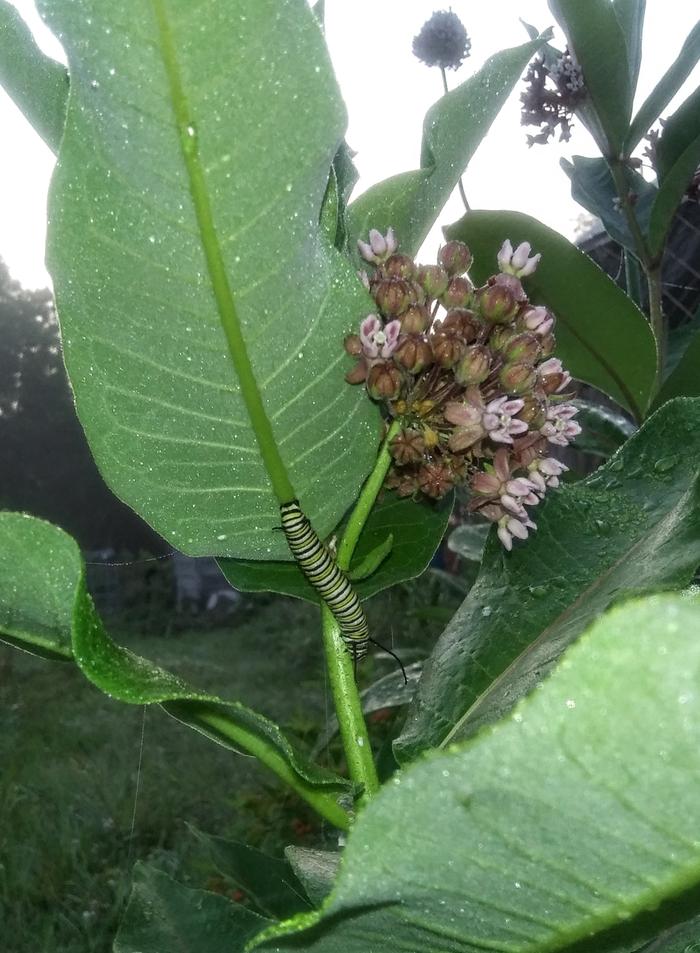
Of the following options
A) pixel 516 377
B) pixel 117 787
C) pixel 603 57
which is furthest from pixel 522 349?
pixel 117 787

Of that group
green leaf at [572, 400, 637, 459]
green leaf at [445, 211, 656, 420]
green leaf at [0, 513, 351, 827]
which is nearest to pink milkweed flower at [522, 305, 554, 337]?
green leaf at [0, 513, 351, 827]

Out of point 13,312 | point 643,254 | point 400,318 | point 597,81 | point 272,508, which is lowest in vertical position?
point 13,312

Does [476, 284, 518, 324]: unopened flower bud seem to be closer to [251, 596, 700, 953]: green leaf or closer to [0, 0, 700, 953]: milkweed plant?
[0, 0, 700, 953]: milkweed plant

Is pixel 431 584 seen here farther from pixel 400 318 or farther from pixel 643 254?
pixel 400 318

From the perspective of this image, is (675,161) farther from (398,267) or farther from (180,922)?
(180,922)

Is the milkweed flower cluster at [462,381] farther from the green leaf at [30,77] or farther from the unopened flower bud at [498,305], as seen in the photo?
the green leaf at [30,77]

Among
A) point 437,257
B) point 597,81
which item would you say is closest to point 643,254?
point 597,81

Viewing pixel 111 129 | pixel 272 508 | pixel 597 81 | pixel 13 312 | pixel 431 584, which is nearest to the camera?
pixel 111 129
